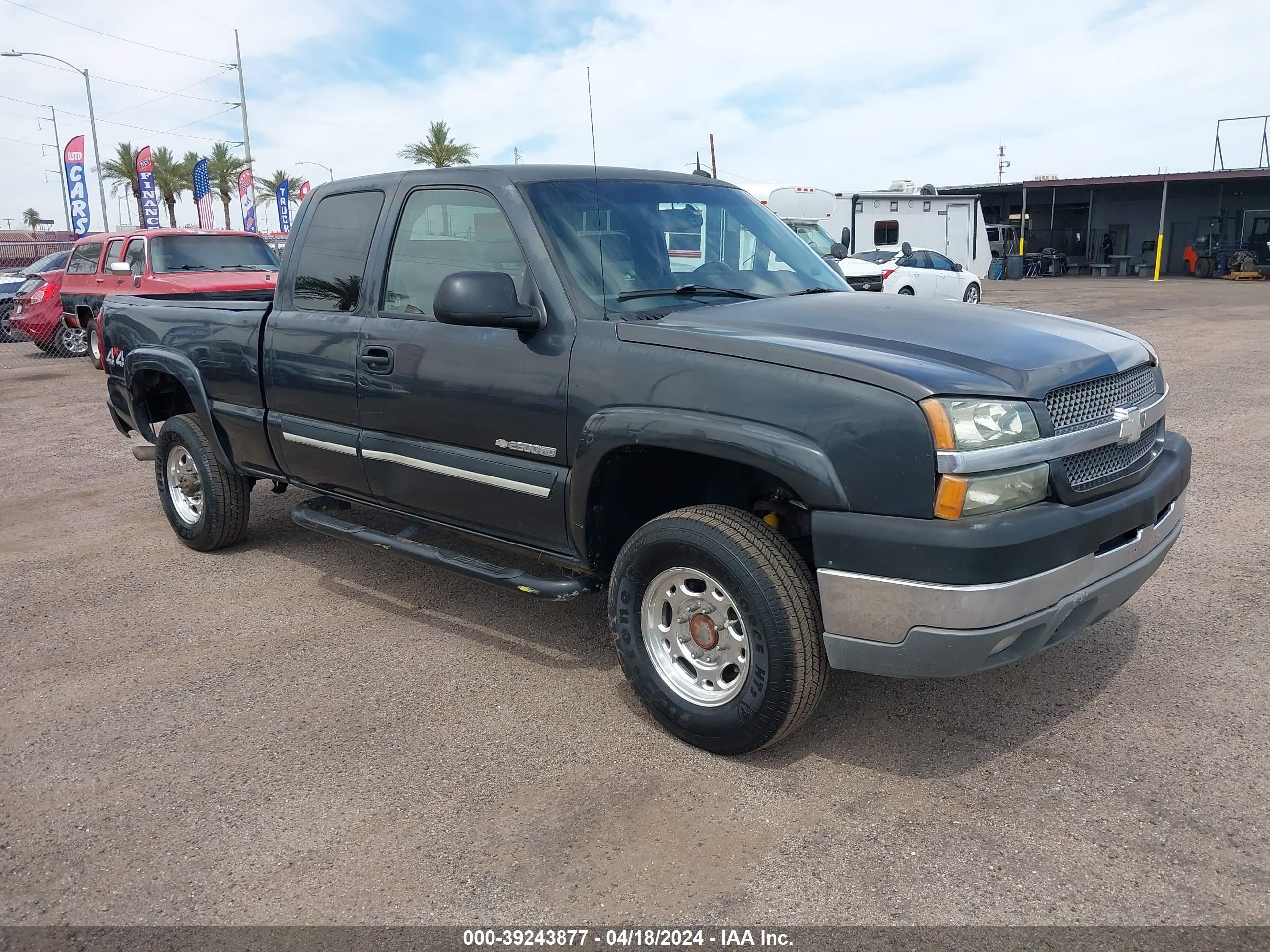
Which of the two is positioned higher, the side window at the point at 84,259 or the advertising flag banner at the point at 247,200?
the advertising flag banner at the point at 247,200

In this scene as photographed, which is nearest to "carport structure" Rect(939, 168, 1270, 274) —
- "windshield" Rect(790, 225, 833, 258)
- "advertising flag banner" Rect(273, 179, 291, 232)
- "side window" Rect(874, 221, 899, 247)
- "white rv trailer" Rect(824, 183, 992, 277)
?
"white rv trailer" Rect(824, 183, 992, 277)

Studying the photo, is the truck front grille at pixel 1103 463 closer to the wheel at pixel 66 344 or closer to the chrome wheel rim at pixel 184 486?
the chrome wheel rim at pixel 184 486

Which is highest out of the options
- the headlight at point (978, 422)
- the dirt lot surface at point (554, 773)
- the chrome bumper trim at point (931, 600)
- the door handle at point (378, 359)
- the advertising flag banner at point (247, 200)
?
the advertising flag banner at point (247, 200)

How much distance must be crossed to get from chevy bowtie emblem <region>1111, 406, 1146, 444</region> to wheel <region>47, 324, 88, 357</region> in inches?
669

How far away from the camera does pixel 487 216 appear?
403cm

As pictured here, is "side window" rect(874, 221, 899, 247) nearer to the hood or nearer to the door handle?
the hood

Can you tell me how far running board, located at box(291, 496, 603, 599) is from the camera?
150 inches

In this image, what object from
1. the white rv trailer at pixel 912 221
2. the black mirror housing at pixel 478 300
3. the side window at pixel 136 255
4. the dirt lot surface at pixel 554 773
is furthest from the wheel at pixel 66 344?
the white rv trailer at pixel 912 221

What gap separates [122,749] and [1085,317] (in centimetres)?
2083

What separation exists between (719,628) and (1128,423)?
1.49 m

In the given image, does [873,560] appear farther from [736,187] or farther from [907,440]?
[736,187]

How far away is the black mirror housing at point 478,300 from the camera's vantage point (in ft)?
11.5

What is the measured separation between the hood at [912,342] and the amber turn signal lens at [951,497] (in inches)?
9.7

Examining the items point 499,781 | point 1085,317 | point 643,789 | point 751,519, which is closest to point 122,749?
point 499,781
